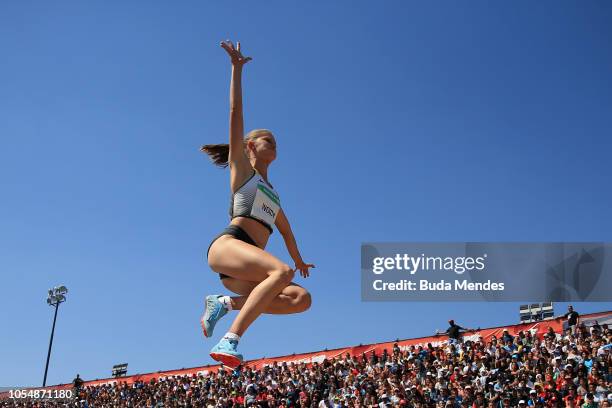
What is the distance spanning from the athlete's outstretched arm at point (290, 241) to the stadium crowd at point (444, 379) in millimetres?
10827

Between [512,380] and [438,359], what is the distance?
4085mm

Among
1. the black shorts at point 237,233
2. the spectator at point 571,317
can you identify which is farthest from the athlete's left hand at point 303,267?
the spectator at point 571,317

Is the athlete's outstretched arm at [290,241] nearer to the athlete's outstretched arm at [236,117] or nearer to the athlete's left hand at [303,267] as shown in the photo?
the athlete's left hand at [303,267]

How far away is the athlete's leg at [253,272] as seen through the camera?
4035mm

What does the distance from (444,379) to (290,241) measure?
1435 centimetres

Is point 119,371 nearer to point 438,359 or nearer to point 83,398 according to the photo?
point 83,398

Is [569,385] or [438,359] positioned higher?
[438,359]

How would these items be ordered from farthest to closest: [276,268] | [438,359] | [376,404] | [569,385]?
[438,359]
[376,404]
[569,385]
[276,268]

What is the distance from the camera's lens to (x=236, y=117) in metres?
4.32

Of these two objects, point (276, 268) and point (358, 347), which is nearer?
point (276, 268)

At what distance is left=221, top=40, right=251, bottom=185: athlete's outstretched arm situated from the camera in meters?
4.32

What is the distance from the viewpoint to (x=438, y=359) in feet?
66.7

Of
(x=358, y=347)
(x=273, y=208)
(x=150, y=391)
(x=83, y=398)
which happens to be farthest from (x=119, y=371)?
(x=273, y=208)

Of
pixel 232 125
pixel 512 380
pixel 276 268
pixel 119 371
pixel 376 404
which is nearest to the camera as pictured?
pixel 276 268
